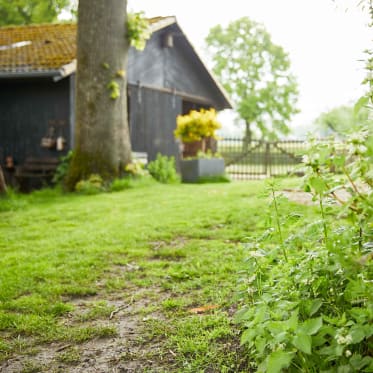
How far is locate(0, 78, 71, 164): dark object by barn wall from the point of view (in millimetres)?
12750

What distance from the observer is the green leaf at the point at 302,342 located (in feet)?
5.61

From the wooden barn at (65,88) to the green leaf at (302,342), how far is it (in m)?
10.5

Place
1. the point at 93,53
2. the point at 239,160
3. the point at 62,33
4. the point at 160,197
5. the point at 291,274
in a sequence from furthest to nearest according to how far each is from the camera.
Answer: the point at 239,160 → the point at 62,33 → the point at 93,53 → the point at 160,197 → the point at 291,274

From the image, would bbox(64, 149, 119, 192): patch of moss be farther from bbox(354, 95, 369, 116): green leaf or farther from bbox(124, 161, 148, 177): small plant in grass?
bbox(354, 95, 369, 116): green leaf

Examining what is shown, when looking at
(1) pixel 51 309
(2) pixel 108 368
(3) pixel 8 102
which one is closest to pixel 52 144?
(3) pixel 8 102

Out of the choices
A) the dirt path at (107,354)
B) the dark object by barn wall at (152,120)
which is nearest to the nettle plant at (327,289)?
the dirt path at (107,354)

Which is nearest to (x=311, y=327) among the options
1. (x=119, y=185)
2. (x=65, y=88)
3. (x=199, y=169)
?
(x=119, y=185)

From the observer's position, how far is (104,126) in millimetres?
10438

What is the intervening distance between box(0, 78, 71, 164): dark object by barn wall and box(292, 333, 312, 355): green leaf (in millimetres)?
11379

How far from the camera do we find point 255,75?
128ft

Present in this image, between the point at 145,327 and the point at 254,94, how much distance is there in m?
36.3

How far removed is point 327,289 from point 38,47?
42.8ft

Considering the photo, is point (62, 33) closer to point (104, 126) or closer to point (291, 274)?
point (104, 126)

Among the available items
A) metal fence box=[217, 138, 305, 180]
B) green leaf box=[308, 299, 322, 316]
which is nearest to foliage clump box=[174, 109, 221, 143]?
metal fence box=[217, 138, 305, 180]
